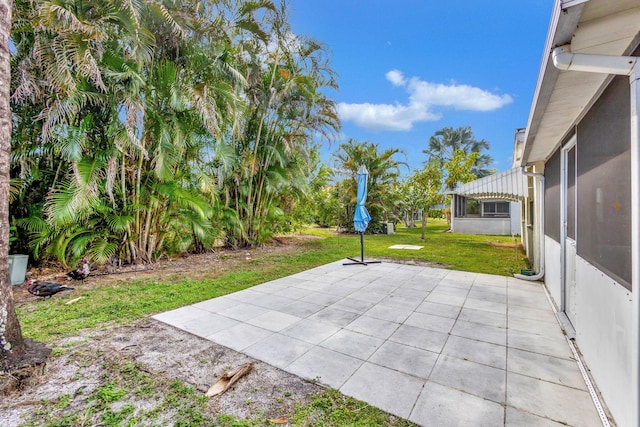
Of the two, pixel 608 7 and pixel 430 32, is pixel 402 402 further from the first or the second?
pixel 430 32

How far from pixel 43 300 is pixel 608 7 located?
6.98m

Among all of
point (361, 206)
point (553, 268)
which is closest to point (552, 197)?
point (553, 268)

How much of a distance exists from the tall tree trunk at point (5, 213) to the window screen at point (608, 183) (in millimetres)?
4760

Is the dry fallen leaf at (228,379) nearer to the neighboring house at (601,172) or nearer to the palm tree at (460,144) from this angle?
the neighboring house at (601,172)

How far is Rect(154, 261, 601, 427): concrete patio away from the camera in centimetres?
219

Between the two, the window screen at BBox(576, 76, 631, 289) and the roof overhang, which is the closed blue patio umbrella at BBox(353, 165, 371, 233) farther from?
the window screen at BBox(576, 76, 631, 289)

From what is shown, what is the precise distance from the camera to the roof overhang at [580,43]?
152 centimetres

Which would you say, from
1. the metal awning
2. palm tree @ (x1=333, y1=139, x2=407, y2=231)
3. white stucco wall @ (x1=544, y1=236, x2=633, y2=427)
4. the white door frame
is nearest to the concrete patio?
white stucco wall @ (x1=544, y1=236, x2=633, y2=427)

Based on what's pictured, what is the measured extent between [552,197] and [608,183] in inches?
127

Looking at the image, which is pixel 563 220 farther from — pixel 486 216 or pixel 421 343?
pixel 486 216

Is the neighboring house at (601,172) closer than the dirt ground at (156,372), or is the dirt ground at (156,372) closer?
the neighboring house at (601,172)

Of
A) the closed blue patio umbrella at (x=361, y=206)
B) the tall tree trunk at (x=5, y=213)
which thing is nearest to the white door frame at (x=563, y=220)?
the closed blue patio umbrella at (x=361, y=206)

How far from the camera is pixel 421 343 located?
316 centimetres

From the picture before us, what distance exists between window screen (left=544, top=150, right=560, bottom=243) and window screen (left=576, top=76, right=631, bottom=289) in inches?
64.6
